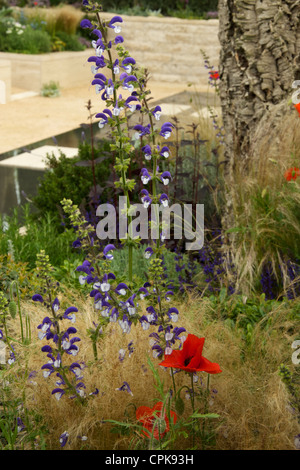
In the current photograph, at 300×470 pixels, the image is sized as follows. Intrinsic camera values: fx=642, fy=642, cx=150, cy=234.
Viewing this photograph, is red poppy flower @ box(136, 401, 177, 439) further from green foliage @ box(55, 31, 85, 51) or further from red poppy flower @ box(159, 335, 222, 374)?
green foliage @ box(55, 31, 85, 51)

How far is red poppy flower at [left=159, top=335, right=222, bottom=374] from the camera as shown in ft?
5.84

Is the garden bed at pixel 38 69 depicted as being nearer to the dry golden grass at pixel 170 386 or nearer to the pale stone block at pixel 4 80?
the pale stone block at pixel 4 80

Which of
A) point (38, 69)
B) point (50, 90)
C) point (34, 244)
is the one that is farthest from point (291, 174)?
point (38, 69)

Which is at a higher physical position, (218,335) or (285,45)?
(285,45)

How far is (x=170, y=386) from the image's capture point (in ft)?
6.95

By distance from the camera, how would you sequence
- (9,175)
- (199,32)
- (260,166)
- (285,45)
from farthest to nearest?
(199,32) < (9,175) < (285,45) < (260,166)

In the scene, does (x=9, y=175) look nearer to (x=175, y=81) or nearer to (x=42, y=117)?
(x=42, y=117)

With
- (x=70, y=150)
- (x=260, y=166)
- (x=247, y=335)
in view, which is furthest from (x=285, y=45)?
(x=70, y=150)

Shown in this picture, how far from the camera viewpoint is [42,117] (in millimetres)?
8859

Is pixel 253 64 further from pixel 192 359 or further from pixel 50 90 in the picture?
pixel 50 90

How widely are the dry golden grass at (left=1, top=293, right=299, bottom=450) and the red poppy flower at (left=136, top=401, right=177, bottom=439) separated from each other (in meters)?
0.09

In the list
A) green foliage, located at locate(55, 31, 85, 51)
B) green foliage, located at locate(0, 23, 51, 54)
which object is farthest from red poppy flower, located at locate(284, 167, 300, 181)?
green foliage, located at locate(55, 31, 85, 51)

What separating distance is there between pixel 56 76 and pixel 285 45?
7924 millimetres
